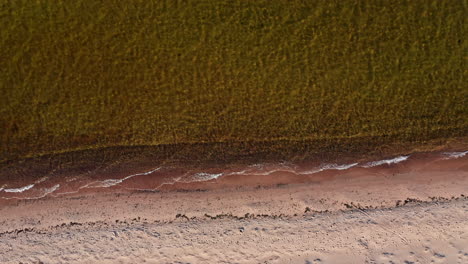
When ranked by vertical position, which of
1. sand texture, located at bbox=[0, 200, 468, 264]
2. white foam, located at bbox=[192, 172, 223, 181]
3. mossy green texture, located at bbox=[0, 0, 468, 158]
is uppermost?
mossy green texture, located at bbox=[0, 0, 468, 158]

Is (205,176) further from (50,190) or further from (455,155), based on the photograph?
(455,155)

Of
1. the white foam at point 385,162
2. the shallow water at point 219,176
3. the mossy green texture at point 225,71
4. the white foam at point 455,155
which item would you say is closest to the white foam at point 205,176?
the shallow water at point 219,176

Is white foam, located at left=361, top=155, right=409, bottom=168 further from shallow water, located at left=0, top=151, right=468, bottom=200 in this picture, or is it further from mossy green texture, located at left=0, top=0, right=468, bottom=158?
mossy green texture, located at left=0, top=0, right=468, bottom=158

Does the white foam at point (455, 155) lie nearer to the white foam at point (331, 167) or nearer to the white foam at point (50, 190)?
the white foam at point (331, 167)

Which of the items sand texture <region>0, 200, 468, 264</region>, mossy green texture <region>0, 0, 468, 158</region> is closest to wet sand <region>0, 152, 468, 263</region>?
sand texture <region>0, 200, 468, 264</region>

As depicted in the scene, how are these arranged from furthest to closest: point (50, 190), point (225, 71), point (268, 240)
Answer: point (225, 71), point (50, 190), point (268, 240)

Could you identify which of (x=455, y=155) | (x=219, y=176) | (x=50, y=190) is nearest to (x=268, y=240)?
(x=219, y=176)
